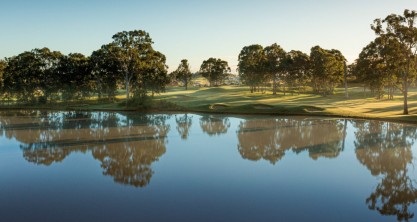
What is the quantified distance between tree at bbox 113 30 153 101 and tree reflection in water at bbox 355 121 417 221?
54.3 m

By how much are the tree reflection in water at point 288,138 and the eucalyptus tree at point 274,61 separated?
53287mm

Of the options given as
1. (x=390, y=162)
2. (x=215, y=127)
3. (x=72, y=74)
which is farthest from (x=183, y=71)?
(x=390, y=162)

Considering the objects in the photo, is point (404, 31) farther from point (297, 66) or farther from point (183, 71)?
point (183, 71)

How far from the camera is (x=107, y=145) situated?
27.9 m

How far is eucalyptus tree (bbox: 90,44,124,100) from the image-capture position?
3113 inches

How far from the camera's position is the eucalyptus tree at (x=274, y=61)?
9556 centimetres

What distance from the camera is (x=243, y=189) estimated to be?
1620 cm

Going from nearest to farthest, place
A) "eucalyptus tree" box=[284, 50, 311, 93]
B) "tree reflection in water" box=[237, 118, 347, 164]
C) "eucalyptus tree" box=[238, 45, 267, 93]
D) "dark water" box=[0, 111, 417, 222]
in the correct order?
"dark water" box=[0, 111, 417, 222] < "tree reflection in water" box=[237, 118, 347, 164] < "eucalyptus tree" box=[284, 50, 311, 93] < "eucalyptus tree" box=[238, 45, 267, 93]

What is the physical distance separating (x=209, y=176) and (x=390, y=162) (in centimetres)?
1227

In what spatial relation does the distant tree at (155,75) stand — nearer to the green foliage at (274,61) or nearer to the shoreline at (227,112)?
the shoreline at (227,112)

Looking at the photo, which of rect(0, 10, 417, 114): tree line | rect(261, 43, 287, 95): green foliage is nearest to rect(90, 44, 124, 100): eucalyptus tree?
rect(0, 10, 417, 114): tree line

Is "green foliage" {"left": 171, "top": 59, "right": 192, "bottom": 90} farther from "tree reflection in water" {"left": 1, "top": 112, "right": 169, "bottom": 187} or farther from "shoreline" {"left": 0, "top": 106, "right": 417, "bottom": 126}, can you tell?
"tree reflection in water" {"left": 1, "top": 112, "right": 169, "bottom": 187}

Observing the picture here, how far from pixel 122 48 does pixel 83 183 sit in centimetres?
6404

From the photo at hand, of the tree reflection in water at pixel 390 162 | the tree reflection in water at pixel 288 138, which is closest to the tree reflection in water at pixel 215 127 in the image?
the tree reflection in water at pixel 288 138
